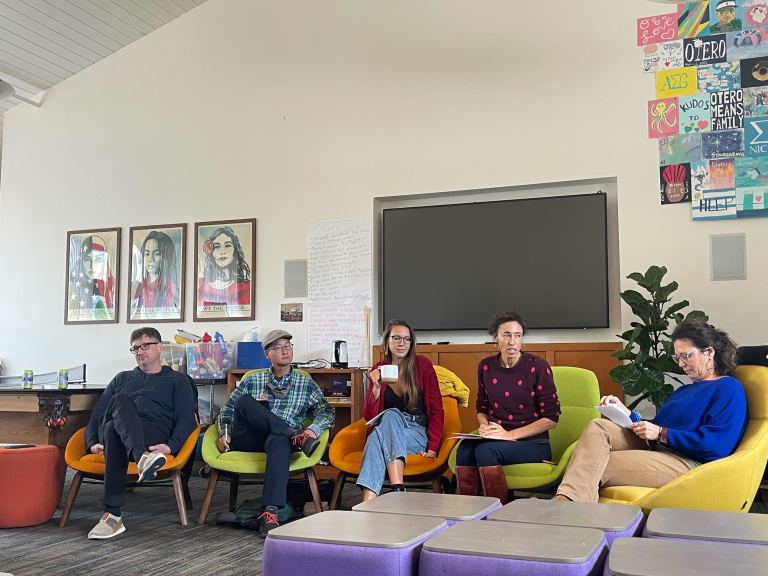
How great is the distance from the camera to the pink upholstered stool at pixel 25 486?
4.07 metres

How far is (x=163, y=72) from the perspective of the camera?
7.16 meters

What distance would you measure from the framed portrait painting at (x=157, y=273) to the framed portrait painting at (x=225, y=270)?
0.20 metres

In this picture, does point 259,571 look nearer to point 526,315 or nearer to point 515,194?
point 526,315

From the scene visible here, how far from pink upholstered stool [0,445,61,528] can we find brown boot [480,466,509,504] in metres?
2.49

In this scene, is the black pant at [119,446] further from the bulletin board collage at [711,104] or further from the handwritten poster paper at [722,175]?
the handwritten poster paper at [722,175]

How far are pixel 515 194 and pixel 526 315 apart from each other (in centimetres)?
98

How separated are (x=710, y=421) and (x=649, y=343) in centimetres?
186

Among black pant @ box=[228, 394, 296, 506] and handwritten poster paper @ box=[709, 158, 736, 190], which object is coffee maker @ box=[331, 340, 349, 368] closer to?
black pant @ box=[228, 394, 296, 506]

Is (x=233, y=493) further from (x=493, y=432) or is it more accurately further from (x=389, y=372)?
(x=493, y=432)

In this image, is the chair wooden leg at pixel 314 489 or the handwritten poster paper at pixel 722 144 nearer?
the chair wooden leg at pixel 314 489

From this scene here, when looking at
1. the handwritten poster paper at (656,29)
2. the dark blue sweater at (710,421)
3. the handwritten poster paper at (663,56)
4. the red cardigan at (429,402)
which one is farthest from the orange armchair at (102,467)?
the handwritten poster paper at (656,29)

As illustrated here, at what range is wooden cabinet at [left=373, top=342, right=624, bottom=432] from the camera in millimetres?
5273

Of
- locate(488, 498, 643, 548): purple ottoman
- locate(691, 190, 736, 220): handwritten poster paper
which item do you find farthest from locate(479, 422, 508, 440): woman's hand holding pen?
locate(691, 190, 736, 220): handwritten poster paper

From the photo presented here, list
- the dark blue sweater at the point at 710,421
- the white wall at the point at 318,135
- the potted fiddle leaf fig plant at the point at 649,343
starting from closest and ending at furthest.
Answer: the dark blue sweater at the point at 710,421
the potted fiddle leaf fig plant at the point at 649,343
the white wall at the point at 318,135
